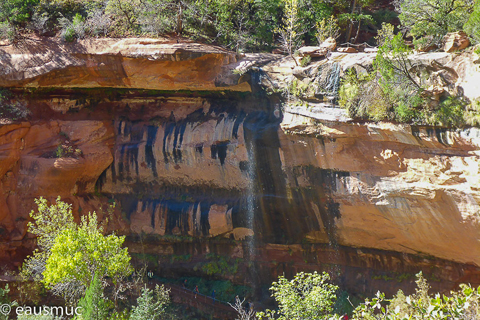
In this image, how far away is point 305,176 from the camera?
16.8m

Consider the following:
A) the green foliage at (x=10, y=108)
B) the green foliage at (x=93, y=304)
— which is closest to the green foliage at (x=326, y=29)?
the green foliage at (x=93, y=304)

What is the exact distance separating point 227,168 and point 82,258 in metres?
7.62

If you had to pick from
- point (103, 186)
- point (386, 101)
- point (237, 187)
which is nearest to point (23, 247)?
point (103, 186)

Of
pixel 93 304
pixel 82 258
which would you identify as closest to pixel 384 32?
pixel 82 258

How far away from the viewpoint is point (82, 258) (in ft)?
43.1

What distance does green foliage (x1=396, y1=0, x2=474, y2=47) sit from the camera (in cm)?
1502

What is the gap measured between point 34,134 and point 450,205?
18343mm

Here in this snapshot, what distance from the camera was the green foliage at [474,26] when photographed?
1289 centimetres

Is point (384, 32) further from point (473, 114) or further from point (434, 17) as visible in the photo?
point (473, 114)

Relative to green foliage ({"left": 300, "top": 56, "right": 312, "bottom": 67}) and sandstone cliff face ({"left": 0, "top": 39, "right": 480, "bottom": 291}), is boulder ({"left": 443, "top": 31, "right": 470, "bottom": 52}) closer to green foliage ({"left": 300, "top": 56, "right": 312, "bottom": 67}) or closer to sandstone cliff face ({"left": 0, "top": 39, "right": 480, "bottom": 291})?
sandstone cliff face ({"left": 0, "top": 39, "right": 480, "bottom": 291})

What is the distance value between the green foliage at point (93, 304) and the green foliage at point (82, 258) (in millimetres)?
521

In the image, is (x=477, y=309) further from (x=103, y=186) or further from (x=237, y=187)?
(x=103, y=186)

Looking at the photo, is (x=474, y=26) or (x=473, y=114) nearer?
(x=473, y=114)

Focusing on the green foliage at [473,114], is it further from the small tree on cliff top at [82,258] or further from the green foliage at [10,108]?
the green foliage at [10,108]
